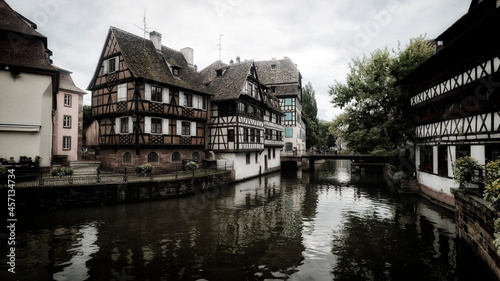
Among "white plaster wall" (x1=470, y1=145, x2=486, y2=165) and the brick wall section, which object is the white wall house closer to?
the brick wall section

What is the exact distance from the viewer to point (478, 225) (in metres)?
8.91

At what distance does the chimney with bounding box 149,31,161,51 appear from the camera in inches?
1006

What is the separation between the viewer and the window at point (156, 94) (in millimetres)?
21888

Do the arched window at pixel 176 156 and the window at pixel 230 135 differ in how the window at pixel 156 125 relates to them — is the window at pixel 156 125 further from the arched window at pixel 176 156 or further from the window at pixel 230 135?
the window at pixel 230 135

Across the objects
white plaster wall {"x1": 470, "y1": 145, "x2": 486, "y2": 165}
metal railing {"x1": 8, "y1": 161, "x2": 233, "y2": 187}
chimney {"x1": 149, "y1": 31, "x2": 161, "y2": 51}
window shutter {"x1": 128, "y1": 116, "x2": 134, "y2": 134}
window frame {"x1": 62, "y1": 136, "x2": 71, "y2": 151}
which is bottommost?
metal railing {"x1": 8, "y1": 161, "x2": 233, "y2": 187}

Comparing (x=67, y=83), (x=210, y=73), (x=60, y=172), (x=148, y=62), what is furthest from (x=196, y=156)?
(x=67, y=83)

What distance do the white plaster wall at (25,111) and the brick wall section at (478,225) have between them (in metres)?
23.9

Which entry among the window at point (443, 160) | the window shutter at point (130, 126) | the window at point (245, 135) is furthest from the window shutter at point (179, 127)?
the window at point (443, 160)

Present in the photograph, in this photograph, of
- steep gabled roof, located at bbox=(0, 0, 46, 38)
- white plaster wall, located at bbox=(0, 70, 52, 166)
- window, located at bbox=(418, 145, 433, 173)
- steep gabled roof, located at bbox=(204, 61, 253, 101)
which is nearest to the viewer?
white plaster wall, located at bbox=(0, 70, 52, 166)

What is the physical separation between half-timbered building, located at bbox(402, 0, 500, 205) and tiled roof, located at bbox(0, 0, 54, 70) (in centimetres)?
2568

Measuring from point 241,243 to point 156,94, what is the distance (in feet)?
53.2

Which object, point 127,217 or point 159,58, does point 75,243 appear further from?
point 159,58

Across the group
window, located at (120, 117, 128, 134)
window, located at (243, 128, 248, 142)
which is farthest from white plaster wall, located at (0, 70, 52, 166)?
window, located at (243, 128, 248, 142)

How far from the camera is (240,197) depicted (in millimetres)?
20141
